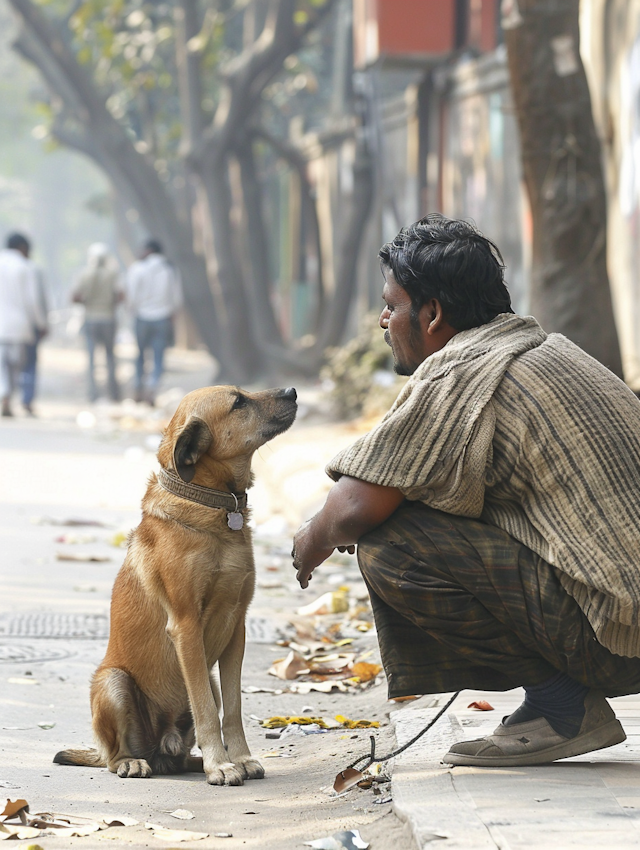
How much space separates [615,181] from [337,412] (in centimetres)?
461

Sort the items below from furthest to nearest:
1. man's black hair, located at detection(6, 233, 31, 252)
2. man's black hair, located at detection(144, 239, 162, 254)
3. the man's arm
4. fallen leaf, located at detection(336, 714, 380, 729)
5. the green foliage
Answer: man's black hair, located at detection(144, 239, 162, 254)
man's black hair, located at detection(6, 233, 31, 252)
the green foliage
fallen leaf, located at detection(336, 714, 380, 729)
the man's arm

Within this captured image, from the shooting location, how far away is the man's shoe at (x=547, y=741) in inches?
132

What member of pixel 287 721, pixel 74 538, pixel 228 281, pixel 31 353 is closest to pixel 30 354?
pixel 31 353

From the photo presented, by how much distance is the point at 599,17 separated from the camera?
34.2 ft

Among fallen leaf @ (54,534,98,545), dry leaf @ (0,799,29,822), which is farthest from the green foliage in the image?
dry leaf @ (0,799,29,822)

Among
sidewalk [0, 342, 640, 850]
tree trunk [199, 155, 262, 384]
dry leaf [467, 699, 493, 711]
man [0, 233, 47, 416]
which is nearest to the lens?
sidewalk [0, 342, 640, 850]

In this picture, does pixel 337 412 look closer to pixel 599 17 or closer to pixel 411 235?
pixel 599 17

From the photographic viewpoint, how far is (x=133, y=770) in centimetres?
383

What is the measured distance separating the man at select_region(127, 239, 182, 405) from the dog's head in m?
12.7

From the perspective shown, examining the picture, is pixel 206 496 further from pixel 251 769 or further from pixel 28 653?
pixel 28 653

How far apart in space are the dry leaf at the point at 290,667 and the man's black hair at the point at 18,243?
11.0 meters

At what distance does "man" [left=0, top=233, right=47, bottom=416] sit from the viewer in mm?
15109

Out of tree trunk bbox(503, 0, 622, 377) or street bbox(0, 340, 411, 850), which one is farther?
tree trunk bbox(503, 0, 622, 377)

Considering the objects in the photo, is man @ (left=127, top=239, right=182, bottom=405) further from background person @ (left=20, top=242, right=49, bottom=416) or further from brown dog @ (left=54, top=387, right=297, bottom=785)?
brown dog @ (left=54, top=387, right=297, bottom=785)
